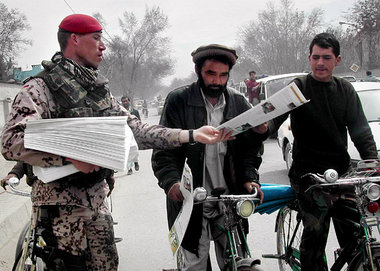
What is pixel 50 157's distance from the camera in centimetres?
195

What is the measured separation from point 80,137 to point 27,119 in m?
0.31

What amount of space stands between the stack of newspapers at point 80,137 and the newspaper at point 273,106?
597mm

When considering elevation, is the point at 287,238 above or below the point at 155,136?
below

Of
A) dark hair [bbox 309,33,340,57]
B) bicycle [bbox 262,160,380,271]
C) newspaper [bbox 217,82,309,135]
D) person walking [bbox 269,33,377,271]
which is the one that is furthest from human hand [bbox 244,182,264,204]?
dark hair [bbox 309,33,340,57]

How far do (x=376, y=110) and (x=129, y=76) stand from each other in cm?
5651

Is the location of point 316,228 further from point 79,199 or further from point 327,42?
point 79,199

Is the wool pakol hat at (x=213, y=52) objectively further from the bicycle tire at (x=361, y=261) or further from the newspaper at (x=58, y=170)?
the bicycle tire at (x=361, y=261)

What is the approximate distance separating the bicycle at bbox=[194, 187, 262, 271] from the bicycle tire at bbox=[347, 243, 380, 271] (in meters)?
0.68

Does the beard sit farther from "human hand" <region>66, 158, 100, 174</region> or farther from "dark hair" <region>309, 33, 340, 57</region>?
"human hand" <region>66, 158, 100, 174</region>

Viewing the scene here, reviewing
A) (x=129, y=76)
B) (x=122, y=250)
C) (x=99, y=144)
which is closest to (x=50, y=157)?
(x=99, y=144)

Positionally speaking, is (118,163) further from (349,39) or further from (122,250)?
(349,39)

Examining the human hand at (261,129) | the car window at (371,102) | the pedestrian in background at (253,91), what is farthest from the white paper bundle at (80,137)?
the pedestrian in background at (253,91)

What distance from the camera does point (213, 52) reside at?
2.58 meters

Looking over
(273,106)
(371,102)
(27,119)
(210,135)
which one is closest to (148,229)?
(210,135)
